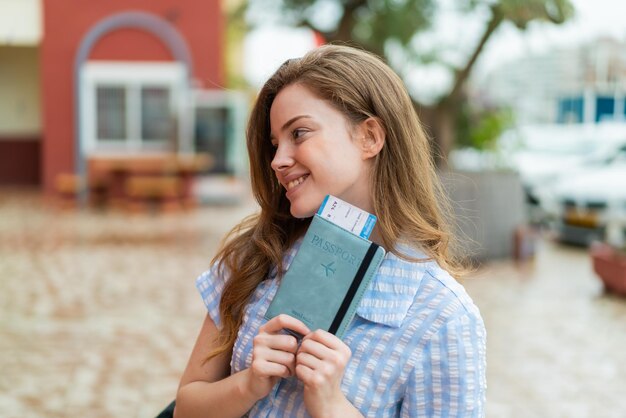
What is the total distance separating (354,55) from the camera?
1404mm

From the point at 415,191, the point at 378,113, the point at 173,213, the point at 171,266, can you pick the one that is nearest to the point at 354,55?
the point at 378,113

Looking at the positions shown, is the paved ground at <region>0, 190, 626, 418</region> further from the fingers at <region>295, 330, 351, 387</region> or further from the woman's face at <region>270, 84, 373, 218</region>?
the fingers at <region>295, 330, 351, 387</region>

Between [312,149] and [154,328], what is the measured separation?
4.49 metres

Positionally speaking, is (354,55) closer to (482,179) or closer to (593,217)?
(482,179)

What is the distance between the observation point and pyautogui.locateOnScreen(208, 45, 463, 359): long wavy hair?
135 cm

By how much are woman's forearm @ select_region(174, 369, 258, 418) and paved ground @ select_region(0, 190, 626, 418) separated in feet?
5.19

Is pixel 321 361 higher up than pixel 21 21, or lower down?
higher up

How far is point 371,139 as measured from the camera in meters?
1.38

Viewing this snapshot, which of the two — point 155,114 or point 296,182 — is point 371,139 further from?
point 155,114

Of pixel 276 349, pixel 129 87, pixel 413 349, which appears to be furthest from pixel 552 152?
pixel 276 349

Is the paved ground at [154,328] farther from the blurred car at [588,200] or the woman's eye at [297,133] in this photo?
the woman's eye at [297,133]

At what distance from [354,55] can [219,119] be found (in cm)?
1424

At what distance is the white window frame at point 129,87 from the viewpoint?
51.0 ft

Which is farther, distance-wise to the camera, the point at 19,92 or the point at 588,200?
the point at 19,92
